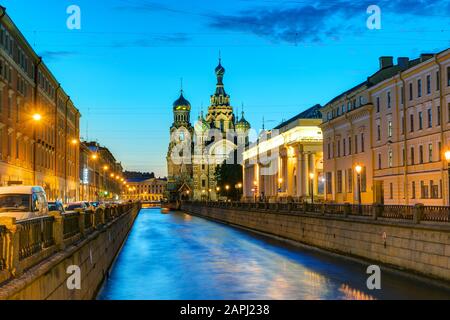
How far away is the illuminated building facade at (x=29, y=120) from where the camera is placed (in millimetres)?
45781

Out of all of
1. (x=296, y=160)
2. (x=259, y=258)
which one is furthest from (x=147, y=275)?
(x=296, y=160)

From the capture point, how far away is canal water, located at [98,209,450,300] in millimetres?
25814

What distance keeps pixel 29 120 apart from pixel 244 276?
27.1 meters

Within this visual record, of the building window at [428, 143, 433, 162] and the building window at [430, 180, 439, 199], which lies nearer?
the building window at [430, 180, 439, 199]

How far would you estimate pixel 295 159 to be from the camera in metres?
97.8

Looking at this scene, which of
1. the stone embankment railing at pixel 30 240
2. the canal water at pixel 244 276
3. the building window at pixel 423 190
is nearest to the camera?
the stone embankment railing at pixel 30 240

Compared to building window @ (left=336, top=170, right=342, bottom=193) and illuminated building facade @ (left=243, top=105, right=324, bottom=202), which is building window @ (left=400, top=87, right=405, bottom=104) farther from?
illuminated building facade @ (left=243, top=105, right=324, bottom=202)

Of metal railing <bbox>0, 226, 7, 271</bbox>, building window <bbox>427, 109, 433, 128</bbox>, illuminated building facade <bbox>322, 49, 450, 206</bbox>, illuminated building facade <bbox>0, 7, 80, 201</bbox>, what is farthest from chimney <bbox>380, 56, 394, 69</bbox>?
metal railing <bbox>0, 226, 7, 271</bbox>

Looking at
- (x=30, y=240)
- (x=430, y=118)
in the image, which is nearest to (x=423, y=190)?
(x=430, y=118)

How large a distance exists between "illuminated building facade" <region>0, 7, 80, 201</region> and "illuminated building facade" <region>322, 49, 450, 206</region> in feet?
97.3

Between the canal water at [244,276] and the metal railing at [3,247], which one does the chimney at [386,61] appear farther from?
the metal railing at [3,247]

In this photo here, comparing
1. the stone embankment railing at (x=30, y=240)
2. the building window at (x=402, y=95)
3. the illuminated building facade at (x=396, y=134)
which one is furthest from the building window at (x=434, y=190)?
the stone embankment railing at (x=30, y=240)

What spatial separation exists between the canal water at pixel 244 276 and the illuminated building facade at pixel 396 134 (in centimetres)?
1315

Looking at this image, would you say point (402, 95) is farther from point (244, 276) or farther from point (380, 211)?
point (244, 276)
